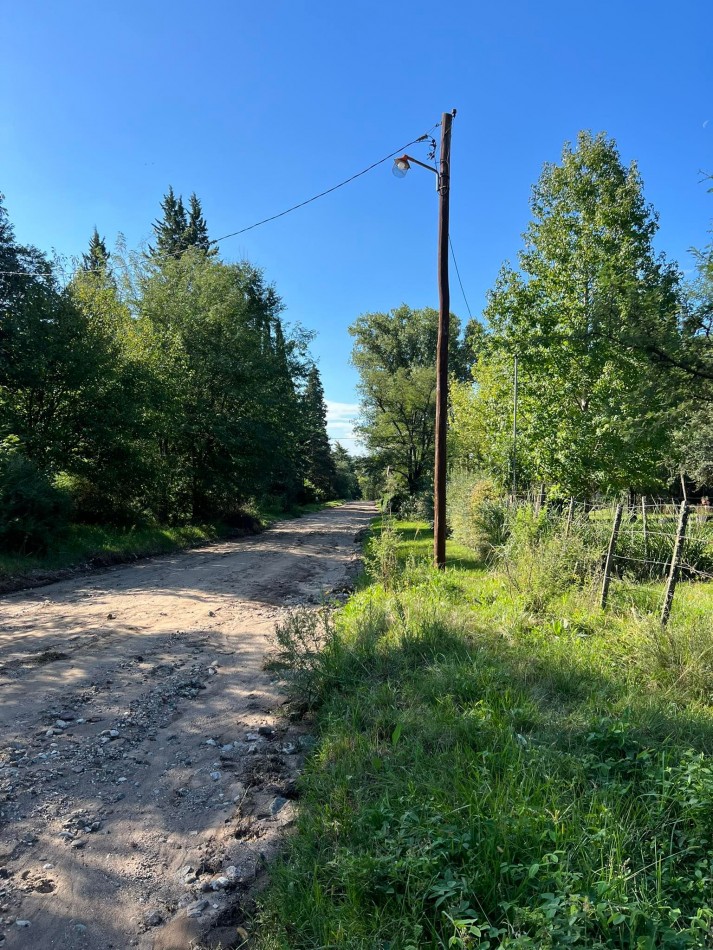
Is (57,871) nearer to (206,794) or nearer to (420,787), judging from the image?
(206,794)

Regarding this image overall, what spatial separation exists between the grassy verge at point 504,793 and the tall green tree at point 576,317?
675 centimetres

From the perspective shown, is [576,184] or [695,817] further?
[576,184]

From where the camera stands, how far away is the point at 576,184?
1310cm

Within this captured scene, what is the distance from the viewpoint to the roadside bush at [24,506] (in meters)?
11.0

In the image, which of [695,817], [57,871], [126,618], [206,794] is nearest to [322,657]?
[206,794]

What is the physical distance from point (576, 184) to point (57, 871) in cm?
1560

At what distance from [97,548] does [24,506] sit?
221cm

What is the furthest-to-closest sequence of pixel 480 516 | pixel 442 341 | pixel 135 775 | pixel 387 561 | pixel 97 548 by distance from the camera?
pixel 480 516 < pixel 97 548 < pixel 442 341 < pixel 387 561 < pixel 135 775

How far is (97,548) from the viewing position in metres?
13.1

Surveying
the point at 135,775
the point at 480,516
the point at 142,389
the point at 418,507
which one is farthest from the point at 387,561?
the point at 418,507

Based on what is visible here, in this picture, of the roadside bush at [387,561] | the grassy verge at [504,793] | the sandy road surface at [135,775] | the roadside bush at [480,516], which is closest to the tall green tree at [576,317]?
the roadside bush at [480,516]

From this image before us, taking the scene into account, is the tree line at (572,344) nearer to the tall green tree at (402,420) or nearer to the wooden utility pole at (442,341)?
the wooden utility pole at (442,341)

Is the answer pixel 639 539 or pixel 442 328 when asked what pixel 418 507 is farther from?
pixel 639 539

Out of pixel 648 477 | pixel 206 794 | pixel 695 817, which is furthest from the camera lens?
pixel 648 477
